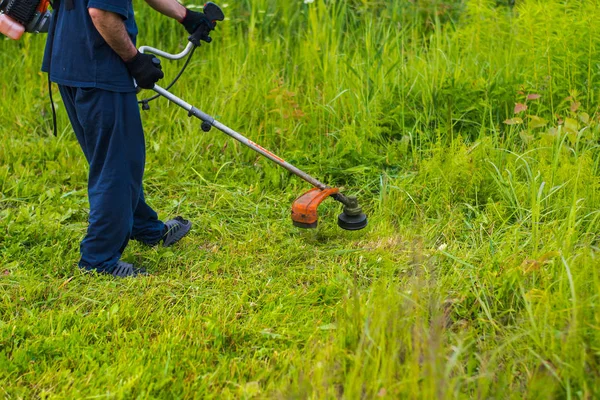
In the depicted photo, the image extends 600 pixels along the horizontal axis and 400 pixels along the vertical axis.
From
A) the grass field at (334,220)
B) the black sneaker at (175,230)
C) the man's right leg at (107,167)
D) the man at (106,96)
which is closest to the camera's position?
the grass field at (334,220)

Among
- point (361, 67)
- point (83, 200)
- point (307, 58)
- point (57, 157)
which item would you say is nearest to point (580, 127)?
point (361, 67)

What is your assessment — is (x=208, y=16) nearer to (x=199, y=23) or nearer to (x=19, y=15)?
(x=199, y=23)

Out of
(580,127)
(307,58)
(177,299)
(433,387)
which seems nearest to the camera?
(433,387)

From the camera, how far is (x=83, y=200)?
437cm

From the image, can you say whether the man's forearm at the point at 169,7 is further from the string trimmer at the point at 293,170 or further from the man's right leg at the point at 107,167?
the man's right leg at the point at 107,167

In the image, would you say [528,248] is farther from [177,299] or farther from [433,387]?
[177,299]

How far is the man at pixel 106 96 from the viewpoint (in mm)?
3205

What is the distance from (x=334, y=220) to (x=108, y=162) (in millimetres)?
1383

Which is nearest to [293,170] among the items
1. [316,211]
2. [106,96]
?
[316,211]

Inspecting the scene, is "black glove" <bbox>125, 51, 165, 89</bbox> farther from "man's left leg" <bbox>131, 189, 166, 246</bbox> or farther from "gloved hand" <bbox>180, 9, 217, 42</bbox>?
"man's left leg" <bbox>131, 189, 166, 246</bbox>

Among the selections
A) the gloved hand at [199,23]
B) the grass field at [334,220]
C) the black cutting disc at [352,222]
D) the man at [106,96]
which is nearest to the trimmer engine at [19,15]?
the man at [106,96]

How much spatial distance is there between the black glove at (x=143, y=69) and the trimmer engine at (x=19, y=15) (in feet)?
1.71

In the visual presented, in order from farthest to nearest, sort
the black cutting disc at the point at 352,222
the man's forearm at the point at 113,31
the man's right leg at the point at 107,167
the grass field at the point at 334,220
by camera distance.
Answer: the black cutting disc at the point at 352,222
the man's right leg at the point at 107,167
the man's forearm at the point at 113,31
the grass field at the point at 334,220

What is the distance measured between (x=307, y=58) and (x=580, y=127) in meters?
2.03
